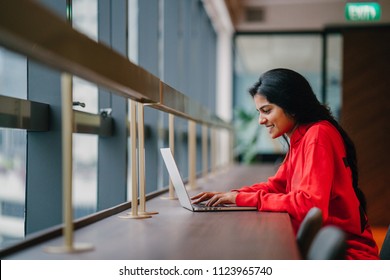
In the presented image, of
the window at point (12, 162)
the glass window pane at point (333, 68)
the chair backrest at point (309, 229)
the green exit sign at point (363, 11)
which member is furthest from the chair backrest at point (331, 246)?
the glass window pane at point (333, 68)

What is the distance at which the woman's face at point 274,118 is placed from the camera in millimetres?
1890

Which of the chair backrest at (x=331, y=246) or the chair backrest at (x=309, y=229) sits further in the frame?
the chair backrest at (x=309, y=229)

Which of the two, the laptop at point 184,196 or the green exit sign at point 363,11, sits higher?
the green exit sign at point 363,11

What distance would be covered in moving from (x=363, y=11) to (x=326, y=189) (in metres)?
3.92

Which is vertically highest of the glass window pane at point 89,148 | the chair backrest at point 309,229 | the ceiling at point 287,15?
the ceiling at point 287,15

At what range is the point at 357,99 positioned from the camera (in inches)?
209

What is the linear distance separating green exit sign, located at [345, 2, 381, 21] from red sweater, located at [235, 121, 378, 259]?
3.47 m

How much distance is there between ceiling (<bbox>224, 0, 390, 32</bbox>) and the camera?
6820 millimetres

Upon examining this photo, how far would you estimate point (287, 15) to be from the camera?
6977 mm

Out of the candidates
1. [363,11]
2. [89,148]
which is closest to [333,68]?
[363,11]

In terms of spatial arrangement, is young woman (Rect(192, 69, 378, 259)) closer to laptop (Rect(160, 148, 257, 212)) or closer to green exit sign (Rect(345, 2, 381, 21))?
laptop (Rect(160, 148, 257, 212))

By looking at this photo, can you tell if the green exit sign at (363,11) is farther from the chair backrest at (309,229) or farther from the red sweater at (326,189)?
the chair backrest at (309,229)
